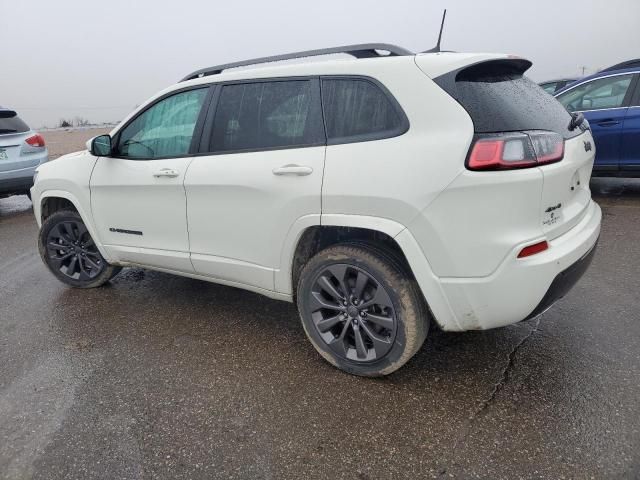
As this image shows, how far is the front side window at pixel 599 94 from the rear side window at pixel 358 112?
4938 mm

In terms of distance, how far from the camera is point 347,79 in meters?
2.59

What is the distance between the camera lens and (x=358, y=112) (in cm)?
254

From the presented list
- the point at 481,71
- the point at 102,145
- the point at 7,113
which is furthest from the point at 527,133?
the point at 7,113

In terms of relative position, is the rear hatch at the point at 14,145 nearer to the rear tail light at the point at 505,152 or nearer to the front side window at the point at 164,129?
the front side window at the point at 164,129

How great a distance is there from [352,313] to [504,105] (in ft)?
4.21

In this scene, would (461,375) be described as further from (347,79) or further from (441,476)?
(347,79)

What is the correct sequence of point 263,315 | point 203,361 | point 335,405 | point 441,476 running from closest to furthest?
point 441,476, point 335,405, point 203,361, point 263,315

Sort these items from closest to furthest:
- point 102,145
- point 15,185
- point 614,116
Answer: point 102,145 < point 614,116 < point 15,185

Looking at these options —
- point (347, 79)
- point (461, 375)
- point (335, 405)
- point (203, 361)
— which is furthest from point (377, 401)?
point (347, 79)

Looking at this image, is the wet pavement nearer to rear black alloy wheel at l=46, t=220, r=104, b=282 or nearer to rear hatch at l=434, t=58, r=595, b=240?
rear black alloy wheel at l=46, t=220, r=104, b=282

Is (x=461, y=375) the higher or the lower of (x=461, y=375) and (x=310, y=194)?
the lower

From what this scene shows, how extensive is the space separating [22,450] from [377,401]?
1.69 m

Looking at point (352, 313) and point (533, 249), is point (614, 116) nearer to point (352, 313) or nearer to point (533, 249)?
point (533, 249)

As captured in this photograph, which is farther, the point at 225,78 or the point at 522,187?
the point at 225,78
